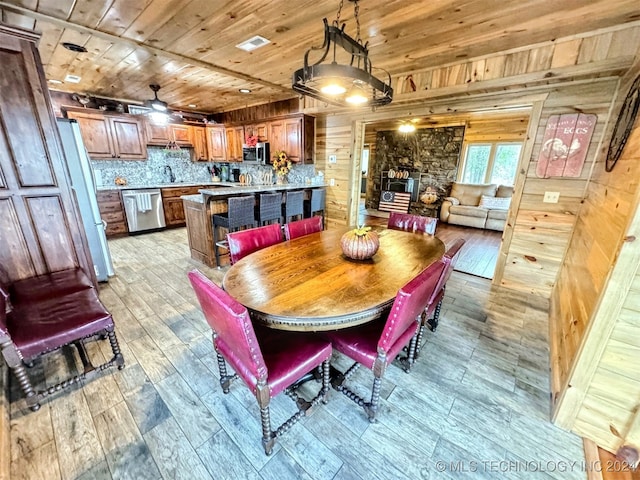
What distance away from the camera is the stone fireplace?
693cm

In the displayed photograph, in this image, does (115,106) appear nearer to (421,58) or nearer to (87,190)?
(87,190)

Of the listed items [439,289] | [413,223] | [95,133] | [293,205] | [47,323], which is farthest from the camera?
[95,133]

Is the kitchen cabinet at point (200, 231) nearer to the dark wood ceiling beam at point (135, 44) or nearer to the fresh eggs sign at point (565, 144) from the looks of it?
the dark wood ceiling beam at point (135, 44)

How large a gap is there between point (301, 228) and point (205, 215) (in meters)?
1.64

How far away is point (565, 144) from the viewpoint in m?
2.58

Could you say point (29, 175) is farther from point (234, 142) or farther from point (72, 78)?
point (234, 142)

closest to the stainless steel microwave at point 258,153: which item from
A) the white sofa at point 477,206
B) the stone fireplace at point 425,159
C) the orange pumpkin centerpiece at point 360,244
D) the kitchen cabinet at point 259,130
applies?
the kitchen cabinet at point 259,130

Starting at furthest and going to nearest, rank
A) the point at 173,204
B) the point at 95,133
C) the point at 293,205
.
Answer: the point at 173,204 → the point at 95,133 → the point at 293,205

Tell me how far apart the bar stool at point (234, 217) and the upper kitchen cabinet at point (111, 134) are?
3.14 metres

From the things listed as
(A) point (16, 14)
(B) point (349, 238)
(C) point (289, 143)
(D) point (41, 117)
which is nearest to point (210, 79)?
(C) point (289, 143)

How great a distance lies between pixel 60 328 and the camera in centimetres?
151

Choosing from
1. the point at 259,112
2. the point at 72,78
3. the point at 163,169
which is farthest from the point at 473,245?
the point at 72,78

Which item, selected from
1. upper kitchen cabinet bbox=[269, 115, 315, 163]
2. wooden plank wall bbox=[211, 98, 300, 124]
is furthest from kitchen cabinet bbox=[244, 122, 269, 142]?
upper kitchen cabinet bbox=[269, 115, 315, 163]

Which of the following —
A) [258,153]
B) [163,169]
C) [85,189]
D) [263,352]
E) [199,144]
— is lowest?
[263,352]
